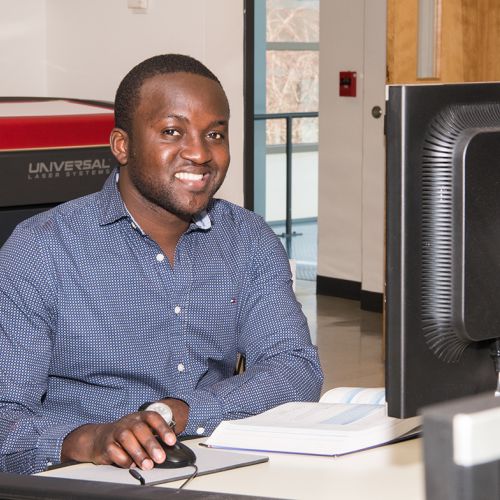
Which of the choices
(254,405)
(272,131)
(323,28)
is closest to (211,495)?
(254,405)

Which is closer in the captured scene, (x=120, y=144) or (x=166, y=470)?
(x=166, y=470)

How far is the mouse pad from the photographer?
1.40 metres

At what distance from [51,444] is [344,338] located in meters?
3.82

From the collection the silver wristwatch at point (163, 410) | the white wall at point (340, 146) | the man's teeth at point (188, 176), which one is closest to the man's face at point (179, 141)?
the man's teeth at point (188, 176)

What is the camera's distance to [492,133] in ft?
3.57

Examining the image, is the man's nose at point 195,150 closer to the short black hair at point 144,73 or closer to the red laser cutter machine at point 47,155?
the short black hair at point 144,73

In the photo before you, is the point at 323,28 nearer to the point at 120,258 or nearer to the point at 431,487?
the point at 120,258

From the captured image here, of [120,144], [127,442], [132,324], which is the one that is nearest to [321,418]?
[127,442]

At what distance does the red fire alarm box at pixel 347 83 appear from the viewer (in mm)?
5930

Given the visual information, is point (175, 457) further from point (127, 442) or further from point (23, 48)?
point (23, 48)

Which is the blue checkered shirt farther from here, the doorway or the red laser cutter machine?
the doorway

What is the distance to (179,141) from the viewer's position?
189 centimetres

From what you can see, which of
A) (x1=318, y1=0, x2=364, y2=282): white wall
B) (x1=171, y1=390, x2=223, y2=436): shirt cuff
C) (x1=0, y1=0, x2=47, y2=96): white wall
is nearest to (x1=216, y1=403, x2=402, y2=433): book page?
(x1=171, y1=390, x2=223, y2=436): shirt cuff

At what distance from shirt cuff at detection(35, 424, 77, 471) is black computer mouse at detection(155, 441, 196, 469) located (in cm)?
24
